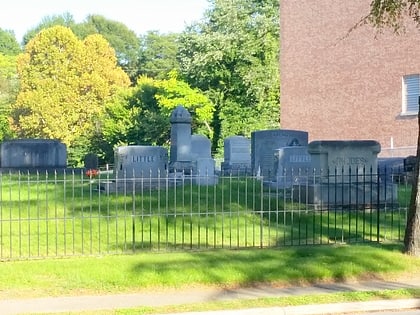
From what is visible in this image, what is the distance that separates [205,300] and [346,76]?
31.5 meters

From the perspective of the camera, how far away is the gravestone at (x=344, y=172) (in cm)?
1731

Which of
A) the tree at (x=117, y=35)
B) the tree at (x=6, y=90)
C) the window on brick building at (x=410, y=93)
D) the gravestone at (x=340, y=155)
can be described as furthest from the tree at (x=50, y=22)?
the gravestone at (x=340, y=155)

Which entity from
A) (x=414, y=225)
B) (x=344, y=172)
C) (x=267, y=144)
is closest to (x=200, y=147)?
(x=267, y=144)

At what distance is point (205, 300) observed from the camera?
934 cm

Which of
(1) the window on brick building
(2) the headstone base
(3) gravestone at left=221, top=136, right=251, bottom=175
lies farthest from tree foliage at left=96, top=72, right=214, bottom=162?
(2) the headstone base

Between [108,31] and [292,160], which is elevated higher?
[108,31]

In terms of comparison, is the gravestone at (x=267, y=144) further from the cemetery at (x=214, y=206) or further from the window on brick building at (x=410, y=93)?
the window on brick building at (x=410, y=93)

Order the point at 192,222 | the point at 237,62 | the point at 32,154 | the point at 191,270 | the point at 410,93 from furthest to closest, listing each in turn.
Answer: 1. the point at 237,62
2. the point at 410,93
3. the point at 32,154
4. the point at 192,222
5. the point at 191,270

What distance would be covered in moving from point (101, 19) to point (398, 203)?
282 ft

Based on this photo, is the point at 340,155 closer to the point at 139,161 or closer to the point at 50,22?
the point at 139,161

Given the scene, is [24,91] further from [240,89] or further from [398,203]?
[398,203]

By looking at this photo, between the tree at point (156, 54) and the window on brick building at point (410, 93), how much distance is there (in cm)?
4244

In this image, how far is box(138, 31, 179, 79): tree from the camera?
7894 cm

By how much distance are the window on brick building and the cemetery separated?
38.8ft
